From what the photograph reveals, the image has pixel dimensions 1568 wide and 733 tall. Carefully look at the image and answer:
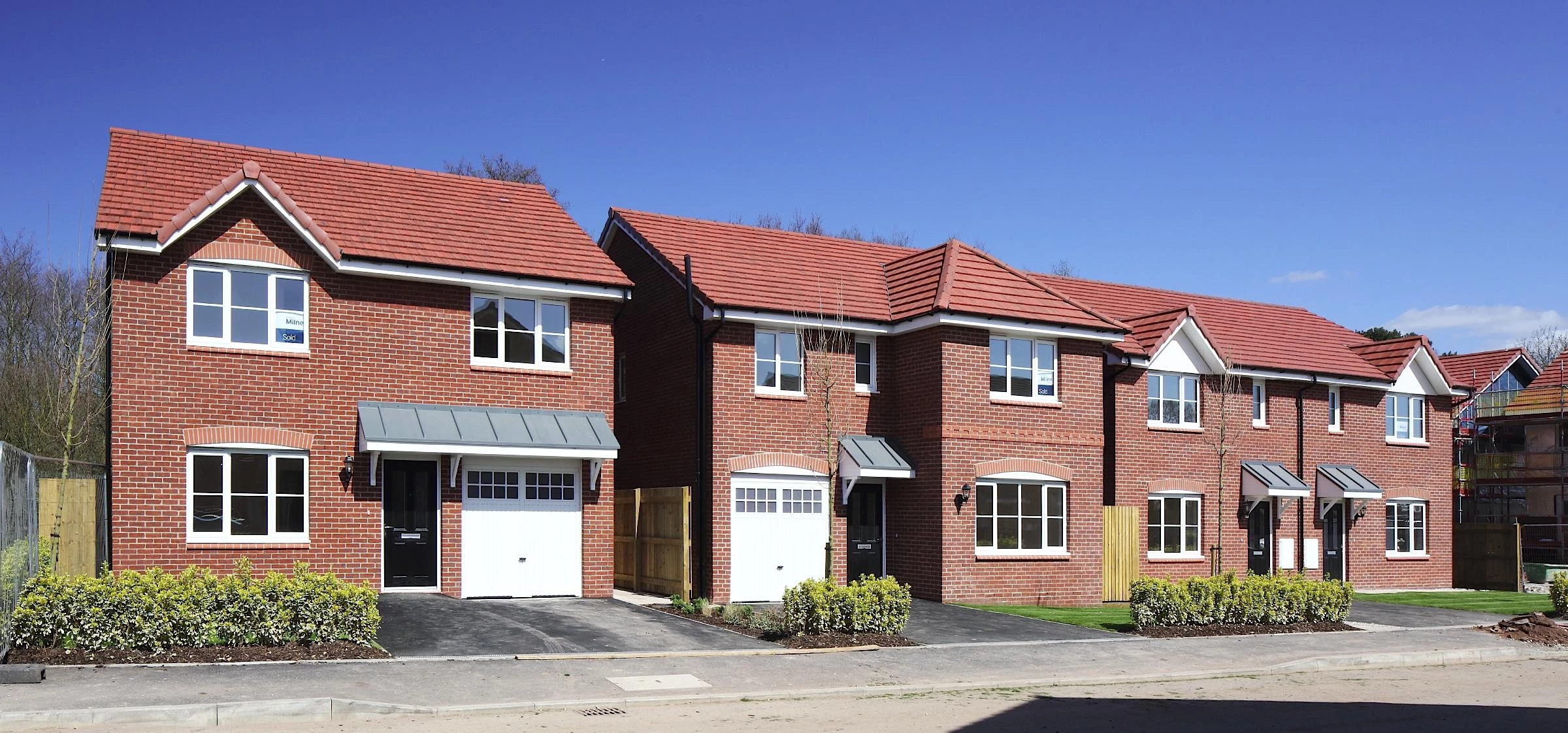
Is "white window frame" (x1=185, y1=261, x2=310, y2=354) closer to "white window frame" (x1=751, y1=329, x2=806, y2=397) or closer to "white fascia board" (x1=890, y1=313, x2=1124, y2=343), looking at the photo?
"white window frame" (x1=751, y1=329, x2=806, y2=397)

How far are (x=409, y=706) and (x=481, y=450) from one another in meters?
Answer: 8.37

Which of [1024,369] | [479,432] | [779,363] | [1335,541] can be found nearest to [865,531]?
[779,363]

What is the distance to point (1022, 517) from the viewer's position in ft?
83.4

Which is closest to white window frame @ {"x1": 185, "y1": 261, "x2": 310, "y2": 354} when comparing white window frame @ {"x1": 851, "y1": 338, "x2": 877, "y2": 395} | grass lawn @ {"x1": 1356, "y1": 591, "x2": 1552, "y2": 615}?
white window frame @ {"x1": 851, "y1": 338, "x2": 877, "y2": 395}

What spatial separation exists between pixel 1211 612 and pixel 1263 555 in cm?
1049

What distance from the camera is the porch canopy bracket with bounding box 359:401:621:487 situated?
67.7 feet

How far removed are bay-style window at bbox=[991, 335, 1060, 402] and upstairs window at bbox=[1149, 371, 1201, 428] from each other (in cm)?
436

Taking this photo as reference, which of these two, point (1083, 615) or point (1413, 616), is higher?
point (1083, 615)

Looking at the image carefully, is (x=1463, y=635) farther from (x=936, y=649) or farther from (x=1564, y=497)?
(x=1564, y=497)

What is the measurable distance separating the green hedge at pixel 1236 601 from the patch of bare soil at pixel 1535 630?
8.67 feet

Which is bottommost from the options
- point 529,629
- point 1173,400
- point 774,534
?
point 529,629

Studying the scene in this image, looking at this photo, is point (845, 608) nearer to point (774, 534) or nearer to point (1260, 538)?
point (774, 534)

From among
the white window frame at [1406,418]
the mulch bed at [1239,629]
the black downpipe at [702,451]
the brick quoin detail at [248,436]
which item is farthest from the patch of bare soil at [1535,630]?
the brick quoin detail at [248,436]

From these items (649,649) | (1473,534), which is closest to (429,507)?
(649,649)
